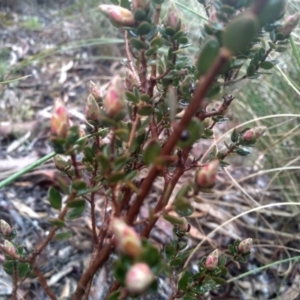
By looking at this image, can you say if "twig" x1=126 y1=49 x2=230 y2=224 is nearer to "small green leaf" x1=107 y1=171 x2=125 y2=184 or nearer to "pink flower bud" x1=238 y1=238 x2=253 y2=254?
"small green leaf" x1=107 y1=171 x2=125 y2=184

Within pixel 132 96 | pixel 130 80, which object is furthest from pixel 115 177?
pixel 130 80


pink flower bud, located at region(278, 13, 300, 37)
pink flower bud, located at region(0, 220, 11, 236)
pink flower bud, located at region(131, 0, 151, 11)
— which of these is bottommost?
pink flower bud, located at region(0, 220, 11, 236)

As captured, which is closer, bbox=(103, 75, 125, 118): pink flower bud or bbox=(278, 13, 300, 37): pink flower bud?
bbox=(103, 75, 125, 118): pink flower bud

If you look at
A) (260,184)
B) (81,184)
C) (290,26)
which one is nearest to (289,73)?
(260,184)

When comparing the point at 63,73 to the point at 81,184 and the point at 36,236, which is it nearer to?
the point at 36,236

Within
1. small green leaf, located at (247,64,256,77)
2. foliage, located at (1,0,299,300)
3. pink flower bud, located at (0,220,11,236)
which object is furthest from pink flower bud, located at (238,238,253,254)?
pink flower bud, located at (0,220,11,236)

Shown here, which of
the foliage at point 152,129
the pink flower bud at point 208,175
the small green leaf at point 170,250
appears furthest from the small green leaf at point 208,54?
the small green leaf at point 170,250

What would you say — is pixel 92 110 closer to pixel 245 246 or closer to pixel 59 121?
pixel 59 121
